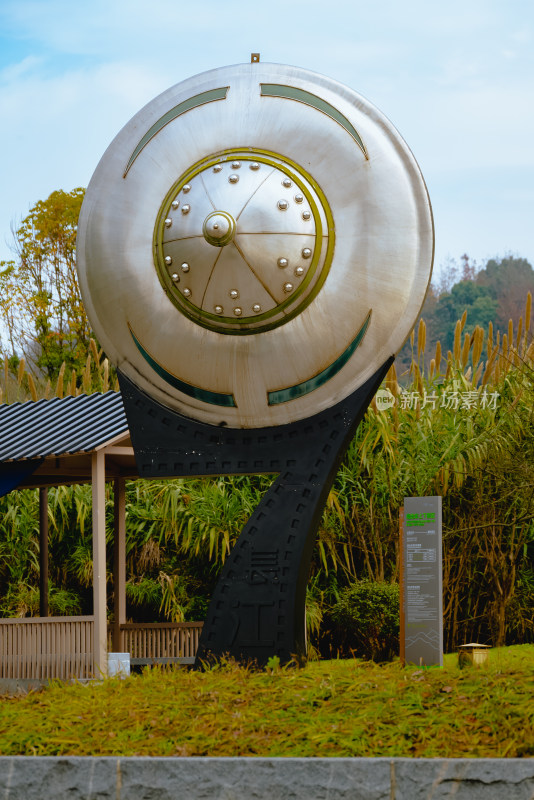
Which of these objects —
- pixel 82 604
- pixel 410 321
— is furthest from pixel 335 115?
pixel 82 604

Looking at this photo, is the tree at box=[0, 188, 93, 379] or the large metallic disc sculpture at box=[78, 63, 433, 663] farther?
the tree at box=[0, 188, 93, 379]

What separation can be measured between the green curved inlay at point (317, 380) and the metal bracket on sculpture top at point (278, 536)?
0.65 feet

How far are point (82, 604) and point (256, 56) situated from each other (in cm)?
959

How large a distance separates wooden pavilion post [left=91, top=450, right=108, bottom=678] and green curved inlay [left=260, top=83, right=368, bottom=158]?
4551 mm

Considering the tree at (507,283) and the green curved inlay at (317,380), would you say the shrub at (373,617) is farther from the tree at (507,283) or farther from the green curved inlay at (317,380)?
the tree at (507,283)

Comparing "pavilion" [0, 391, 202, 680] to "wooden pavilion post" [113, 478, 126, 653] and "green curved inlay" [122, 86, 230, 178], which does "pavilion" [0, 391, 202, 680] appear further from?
"green curved inlay" [122, 86, 230, 178]

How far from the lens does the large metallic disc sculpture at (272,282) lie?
725 centimetres

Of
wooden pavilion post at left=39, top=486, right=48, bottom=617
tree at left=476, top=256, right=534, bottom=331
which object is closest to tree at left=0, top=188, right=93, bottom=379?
wooden pavilion post at left=39, top=486, right=48, bottom=617

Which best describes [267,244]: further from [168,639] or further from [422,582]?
[168,639]

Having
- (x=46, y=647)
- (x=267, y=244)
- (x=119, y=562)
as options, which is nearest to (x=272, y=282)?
(x=267, y=244)

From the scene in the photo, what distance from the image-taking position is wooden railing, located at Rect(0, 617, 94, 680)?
10.8 m

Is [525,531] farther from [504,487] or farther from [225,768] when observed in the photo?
[225,768]

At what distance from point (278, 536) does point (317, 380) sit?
1.14 metres

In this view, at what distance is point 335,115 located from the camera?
7.42 meters
